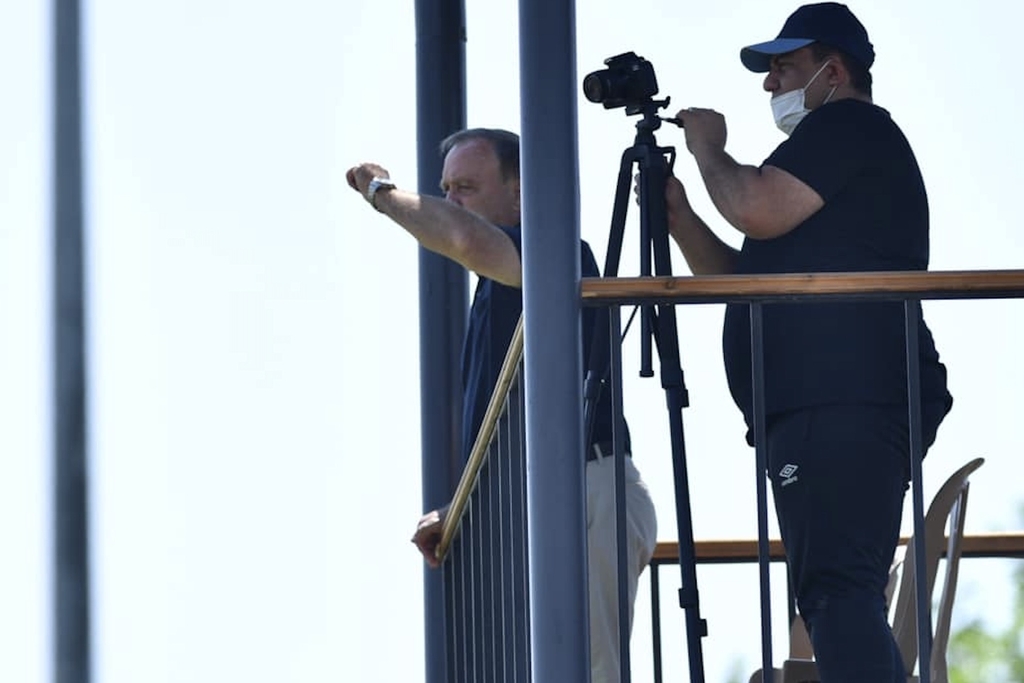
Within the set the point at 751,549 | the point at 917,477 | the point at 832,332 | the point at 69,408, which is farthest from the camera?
the point at 751,549

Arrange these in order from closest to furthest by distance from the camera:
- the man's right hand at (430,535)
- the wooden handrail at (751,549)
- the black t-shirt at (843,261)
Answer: the black t-shirt at (843,261) → the man's right hand at (430,535) → the wooden handrail at (751,549)

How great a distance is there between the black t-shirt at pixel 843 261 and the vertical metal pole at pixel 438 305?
144 cm

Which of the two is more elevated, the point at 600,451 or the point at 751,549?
the point at 600,451

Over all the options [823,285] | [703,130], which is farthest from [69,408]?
[703,130]

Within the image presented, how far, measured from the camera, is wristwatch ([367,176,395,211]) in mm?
5555

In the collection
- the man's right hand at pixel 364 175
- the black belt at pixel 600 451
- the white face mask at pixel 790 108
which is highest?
the white face mask at pixel 790 108

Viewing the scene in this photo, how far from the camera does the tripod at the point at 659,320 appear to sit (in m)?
5.03

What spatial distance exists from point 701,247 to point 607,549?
66cm

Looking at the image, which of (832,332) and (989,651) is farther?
(989,651)

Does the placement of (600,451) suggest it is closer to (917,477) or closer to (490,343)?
(490,343)

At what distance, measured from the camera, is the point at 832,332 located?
498 cm

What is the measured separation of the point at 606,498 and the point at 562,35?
1.04 metres

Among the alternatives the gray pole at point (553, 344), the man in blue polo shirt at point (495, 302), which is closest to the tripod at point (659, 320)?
the man in blue polo shirt at point (495, 302)

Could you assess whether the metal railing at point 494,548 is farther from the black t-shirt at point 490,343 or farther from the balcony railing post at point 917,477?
the balcony railing post at point 917,477
